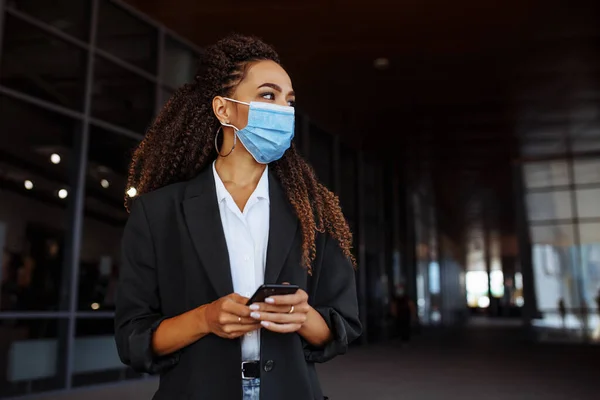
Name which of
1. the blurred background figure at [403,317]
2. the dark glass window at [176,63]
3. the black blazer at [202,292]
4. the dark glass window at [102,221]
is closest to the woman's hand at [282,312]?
the black blazer at [202,292]

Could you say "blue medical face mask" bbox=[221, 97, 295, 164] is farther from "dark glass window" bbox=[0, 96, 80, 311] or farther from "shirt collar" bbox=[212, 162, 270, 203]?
"dark glass window" bbox=[0, 96, 80, 311]

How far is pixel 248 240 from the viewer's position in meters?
1.52

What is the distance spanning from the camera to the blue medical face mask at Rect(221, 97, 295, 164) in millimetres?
1605

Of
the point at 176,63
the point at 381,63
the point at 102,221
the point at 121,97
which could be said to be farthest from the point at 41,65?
the point at 381,63

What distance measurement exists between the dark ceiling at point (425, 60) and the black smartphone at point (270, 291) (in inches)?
282

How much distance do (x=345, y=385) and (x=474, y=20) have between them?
223 inches

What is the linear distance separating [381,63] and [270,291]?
950 cm

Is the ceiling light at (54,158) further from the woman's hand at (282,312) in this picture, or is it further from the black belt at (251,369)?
the woman's hand at (282,312)

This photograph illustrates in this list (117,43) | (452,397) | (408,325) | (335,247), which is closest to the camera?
(335,247)

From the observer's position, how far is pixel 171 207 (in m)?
1.52

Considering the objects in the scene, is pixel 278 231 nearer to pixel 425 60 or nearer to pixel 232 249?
pixel 232 249

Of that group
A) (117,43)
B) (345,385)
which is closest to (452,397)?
(345,385)

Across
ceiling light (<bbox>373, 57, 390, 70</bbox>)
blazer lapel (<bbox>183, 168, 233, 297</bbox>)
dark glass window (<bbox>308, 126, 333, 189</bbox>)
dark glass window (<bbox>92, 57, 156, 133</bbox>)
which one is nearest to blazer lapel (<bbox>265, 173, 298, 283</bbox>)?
blazer lapel (<bbox>183, 168, 233, 297</bbox>)

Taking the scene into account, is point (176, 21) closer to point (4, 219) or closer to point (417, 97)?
point (4, 219)
